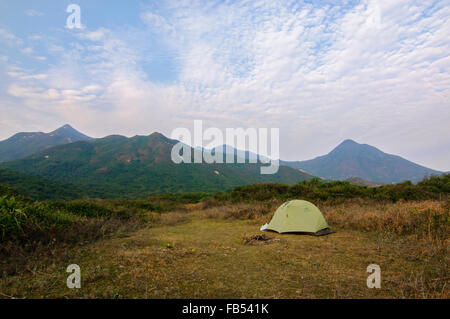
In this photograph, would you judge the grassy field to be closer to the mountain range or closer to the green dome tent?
the green dome tent

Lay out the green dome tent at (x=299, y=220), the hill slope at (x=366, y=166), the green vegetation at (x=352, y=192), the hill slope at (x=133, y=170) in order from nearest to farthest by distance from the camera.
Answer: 1. the green dome tent at (x=299, y=220)
2. the green vegetation at (x=352, y=192)
3. the hill slope at (x=133, y=170)
4. the hill slope at (x=366, y=166)

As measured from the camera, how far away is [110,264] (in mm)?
4727

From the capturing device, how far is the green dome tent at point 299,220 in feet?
27.3

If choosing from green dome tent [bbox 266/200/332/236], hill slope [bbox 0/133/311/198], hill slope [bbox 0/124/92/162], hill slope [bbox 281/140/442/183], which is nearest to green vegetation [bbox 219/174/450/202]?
green dome tent [bbox 266/200/332/236]

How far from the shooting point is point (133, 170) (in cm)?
7175

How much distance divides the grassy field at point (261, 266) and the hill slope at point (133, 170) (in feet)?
152

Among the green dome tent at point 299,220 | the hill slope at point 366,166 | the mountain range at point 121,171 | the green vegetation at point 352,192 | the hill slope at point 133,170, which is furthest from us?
the hill slope at point 366,166

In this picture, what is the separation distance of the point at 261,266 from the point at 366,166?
188916mm

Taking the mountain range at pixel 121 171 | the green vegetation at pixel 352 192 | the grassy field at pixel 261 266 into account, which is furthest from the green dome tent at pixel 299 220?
the mountain range at pixel 121 171

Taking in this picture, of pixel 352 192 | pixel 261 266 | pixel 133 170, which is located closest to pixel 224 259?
pixel 261 266

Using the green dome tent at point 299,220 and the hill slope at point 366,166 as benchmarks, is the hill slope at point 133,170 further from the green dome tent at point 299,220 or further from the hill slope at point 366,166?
the hill slope at point 366,166

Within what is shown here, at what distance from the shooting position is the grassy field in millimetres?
3615
